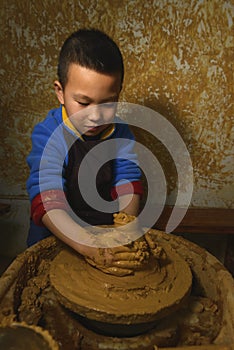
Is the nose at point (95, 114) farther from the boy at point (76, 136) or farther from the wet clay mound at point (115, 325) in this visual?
the wet clay mound at point (115, 325)

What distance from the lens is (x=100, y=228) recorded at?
1.40 meters

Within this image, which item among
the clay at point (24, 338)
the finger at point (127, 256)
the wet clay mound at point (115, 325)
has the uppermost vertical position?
the clay at point (24, 338)

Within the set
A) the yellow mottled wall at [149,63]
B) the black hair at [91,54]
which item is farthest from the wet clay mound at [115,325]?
the yellow mottled wall at [149,63]

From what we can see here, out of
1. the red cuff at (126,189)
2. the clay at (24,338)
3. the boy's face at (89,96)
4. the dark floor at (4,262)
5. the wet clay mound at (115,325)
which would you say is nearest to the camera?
the clay at (24,338)

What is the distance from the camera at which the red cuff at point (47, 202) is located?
1311 mm

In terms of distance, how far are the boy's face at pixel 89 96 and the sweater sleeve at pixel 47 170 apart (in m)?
0.11

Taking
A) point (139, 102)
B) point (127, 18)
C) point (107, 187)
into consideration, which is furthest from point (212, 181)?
point (127, 18)

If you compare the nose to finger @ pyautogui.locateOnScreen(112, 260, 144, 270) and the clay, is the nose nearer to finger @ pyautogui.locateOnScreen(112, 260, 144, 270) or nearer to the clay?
finger @ pyautogui.locateOnScreen(112, 260, 144, 270)

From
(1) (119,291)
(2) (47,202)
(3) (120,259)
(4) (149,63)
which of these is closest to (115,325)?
(1) (119,291)

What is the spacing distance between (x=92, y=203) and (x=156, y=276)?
58 cm

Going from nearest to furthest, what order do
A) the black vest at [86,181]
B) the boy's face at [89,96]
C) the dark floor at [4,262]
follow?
the boy's face at [89,96], the black vest at [86,181], the dark floor at [4,262]

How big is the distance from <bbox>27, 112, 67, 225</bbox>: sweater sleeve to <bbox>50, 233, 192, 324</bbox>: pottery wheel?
0.71 feet

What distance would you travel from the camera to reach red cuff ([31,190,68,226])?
4.30 feet

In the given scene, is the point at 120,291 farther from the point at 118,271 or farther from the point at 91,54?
the point at 91,54
